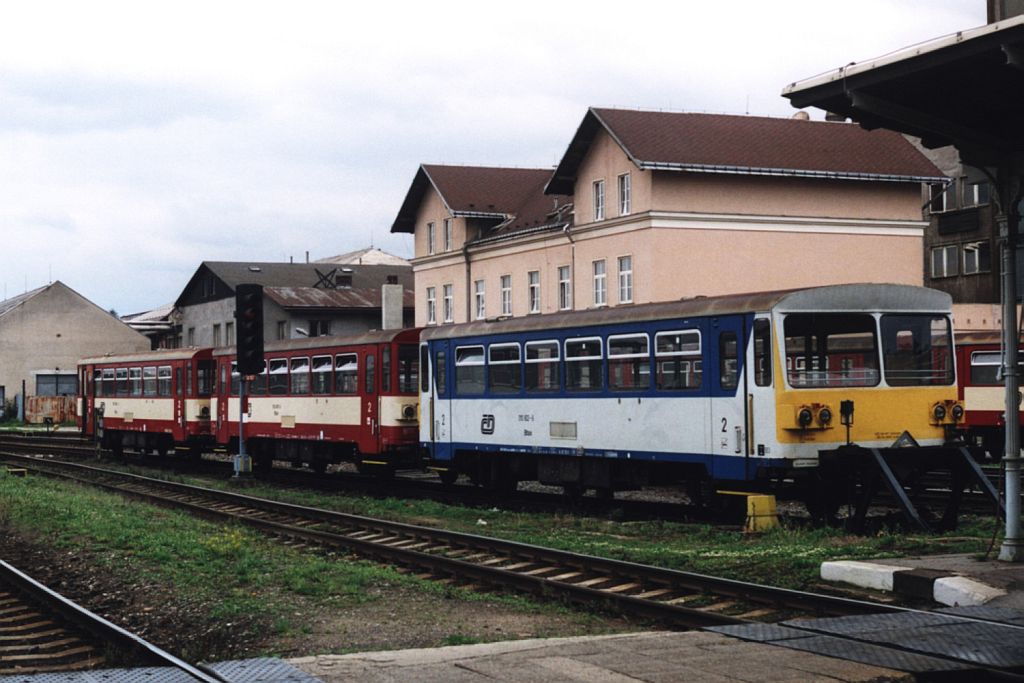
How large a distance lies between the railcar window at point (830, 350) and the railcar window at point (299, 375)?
15.2 meters

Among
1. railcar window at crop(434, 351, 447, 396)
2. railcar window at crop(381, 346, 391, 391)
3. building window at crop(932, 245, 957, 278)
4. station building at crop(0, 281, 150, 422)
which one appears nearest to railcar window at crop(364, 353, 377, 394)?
railcar window at crop(381, 346, 391, 391)

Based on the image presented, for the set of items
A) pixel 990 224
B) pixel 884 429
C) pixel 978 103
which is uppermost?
A: pixel 990 224

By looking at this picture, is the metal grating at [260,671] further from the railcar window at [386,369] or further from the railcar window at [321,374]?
the railcar window at [321,374]

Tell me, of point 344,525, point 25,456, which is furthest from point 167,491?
point 25,456

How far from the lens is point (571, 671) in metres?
8.44

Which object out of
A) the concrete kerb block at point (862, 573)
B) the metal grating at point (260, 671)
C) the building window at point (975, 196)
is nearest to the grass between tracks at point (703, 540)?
the concrete kerb block at point (862, 573)

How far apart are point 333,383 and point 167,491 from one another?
4126 millimetres

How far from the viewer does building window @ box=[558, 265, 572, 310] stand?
49156mm

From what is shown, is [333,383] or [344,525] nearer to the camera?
[344,525]

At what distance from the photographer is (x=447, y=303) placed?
57469 millimetres

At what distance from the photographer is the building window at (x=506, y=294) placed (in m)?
52.8

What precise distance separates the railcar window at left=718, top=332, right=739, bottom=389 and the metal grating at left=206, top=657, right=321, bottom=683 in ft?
30.5

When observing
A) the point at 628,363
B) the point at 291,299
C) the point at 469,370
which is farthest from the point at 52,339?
the point at 628,363

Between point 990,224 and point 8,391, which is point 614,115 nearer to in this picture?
point 990,224
